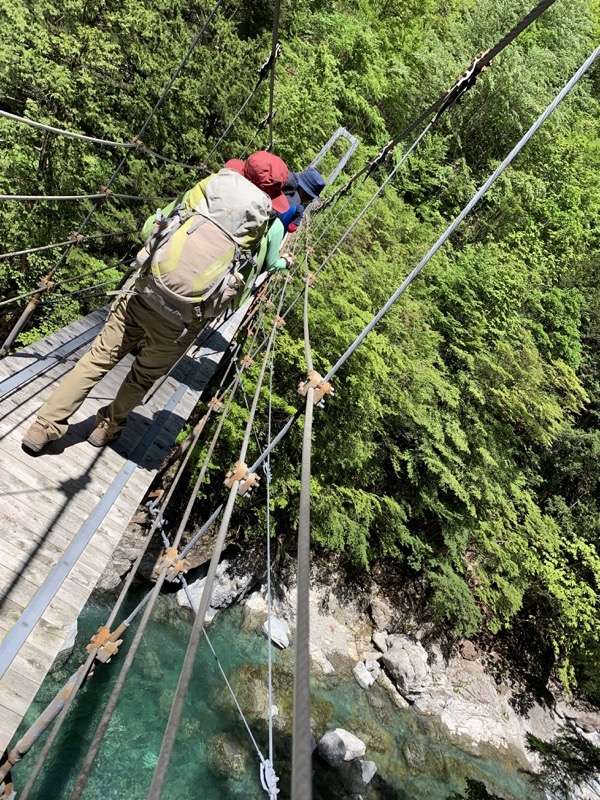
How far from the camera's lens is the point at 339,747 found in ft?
20.5

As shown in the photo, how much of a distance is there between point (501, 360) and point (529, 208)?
4122mm

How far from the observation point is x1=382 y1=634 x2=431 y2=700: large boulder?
770 cm

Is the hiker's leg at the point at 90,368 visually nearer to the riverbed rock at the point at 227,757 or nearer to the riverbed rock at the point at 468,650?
the riverbed rock at the point at 227,757

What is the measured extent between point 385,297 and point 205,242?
200 inches

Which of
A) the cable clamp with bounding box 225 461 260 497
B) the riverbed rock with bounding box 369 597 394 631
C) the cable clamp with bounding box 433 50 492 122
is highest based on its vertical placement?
the cable clamp with bounding box 433 50 492 122

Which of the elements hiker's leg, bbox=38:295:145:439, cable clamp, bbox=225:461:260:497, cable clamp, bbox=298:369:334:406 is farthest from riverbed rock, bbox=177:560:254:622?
cable clamp, bbox=298:369:334:406

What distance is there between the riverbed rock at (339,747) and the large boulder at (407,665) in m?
1.44

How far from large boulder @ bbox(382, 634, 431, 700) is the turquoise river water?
0.30 metres

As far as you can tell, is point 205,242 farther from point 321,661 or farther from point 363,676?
point 363,676

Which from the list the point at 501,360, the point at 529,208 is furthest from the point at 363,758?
the point at 529,208

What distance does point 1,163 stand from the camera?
6531mm

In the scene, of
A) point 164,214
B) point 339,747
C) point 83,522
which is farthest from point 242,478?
point 339,747

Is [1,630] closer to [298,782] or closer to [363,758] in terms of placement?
[298,782]

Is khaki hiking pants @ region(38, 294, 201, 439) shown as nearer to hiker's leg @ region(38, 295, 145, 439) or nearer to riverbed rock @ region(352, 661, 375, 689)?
hiker's leg @ region(38, 295, 145, 439)
